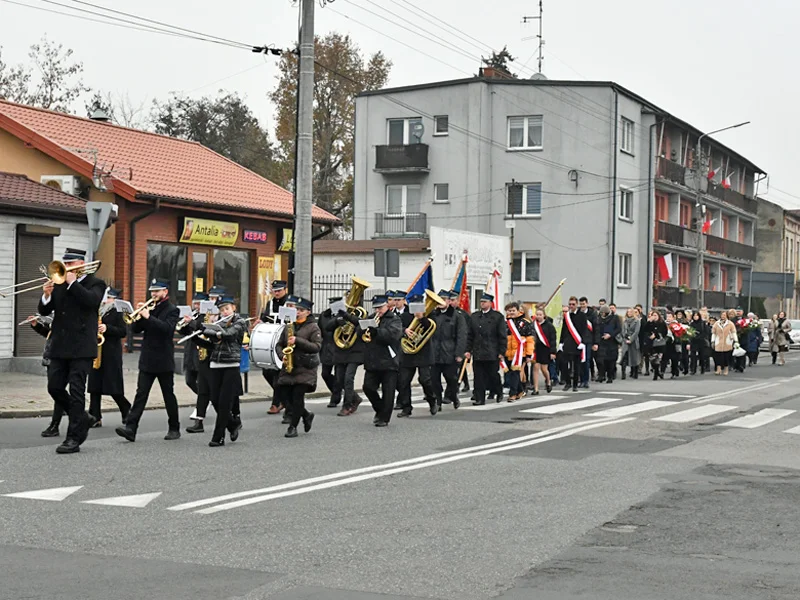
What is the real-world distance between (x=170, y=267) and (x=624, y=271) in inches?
1123

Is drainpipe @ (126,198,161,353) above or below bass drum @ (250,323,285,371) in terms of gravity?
above

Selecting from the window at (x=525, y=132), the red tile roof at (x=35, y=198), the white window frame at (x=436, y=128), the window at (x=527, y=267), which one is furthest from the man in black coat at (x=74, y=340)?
the white window frame at (x=436, y=128)

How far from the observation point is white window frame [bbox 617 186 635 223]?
50.2 m

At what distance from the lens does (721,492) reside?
33.8 ft

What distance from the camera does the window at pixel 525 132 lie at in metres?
49.1

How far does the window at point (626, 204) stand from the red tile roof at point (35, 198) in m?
30.0

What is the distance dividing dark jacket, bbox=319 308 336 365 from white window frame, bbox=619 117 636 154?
34.1m

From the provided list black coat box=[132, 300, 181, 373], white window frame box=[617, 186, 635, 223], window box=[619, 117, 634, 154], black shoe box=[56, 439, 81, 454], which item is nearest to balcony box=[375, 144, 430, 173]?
white window frame box=[617, 186, 635, 223]

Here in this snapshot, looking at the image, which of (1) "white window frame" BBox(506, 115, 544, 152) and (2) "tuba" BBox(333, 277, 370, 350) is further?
(1) "white window frame" BBox(506, 115, 544, 152)

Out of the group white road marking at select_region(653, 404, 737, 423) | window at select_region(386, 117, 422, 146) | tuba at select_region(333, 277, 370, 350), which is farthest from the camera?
window at select_region(386, 117, 422, 146)

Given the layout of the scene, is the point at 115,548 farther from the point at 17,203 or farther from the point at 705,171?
the point at 705,171

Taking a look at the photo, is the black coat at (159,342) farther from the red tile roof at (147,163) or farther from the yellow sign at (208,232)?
the yellow sign at (208,232)

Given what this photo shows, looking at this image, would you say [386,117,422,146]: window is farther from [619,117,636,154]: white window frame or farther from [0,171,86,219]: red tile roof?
[0,171,86,219]: red tile roof

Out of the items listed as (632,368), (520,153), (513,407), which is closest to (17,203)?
(513,407)
